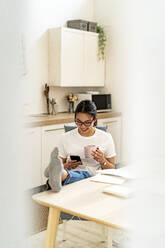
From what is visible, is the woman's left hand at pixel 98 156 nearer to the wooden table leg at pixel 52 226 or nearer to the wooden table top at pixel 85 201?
the wooden table top at pixel 85 201

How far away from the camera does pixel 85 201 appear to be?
3.51ft

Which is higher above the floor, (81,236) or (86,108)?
(86,108)

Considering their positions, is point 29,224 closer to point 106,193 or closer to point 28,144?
point 28,144

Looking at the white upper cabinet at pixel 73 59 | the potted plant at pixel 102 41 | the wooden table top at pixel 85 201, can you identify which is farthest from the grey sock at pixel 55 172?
the white upper cabinet at pixel 73 59

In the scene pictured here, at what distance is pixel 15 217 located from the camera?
0.86 feet

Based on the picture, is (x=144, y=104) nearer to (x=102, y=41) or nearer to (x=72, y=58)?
(x=102, y=41)

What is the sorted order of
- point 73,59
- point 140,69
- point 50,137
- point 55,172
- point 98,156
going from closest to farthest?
point 140,69, point 55,172, point 98,156, point 50,137, point 73,59

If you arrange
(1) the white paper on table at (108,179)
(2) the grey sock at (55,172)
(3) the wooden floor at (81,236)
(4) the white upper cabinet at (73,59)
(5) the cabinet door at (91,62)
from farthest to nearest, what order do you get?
(5) the cabinet door at (91,62) < (4) the white upper cabinet at (73,59) < (3) the wooden floor at (81,236) < (1) the white paper on table at (108,179) < (2) the grey sock at (55,172)

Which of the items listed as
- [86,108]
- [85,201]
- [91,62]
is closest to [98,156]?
[86,108]

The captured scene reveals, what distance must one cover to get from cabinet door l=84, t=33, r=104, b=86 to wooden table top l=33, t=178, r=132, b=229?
5.98 ft

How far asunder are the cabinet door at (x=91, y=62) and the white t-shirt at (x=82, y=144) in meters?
1.31

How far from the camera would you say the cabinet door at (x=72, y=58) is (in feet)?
9.04

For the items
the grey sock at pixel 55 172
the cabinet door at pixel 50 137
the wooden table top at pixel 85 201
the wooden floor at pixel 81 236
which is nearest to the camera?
the wooden table top at pixel 85 201

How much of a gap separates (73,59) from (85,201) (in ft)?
6.50
